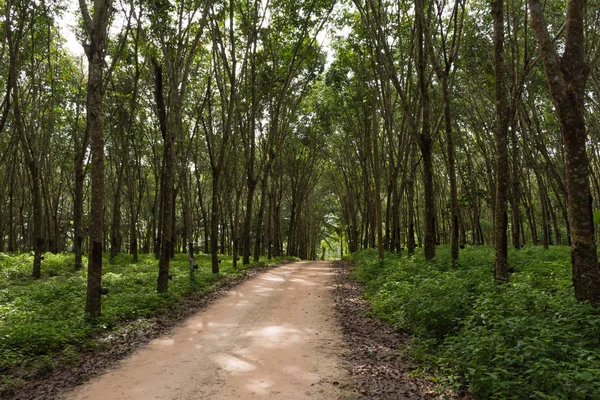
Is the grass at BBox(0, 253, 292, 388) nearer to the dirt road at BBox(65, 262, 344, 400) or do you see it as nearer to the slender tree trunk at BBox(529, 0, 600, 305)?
the dirt road at BBox(65, 262, 344, 400)

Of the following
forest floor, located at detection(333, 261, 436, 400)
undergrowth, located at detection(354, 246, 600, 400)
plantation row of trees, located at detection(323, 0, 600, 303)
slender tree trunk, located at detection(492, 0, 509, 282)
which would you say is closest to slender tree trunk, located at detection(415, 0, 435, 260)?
plantation row of trees, located at detection(323, 0, 600, 303)

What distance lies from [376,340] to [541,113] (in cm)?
1988

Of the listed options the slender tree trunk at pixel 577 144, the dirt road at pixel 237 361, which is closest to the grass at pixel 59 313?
the dirt road at pixel 237 361

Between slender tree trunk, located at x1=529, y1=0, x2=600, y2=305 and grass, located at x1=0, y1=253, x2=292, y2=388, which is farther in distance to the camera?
grass, located at x1=0, y1=253, x2=292, y2=388

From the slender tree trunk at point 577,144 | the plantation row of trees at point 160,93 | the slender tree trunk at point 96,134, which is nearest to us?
the slender tree trunk at point 577,144

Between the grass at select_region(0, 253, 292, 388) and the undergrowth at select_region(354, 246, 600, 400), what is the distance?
6.13 m

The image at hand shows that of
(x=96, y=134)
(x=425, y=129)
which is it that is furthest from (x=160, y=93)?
(x=425, y=129)

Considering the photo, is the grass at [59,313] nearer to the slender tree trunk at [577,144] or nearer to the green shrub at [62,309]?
the green shrub at [62,309]

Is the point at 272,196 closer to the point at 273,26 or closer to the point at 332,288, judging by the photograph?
the point at 273,26

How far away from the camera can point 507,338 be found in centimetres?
502

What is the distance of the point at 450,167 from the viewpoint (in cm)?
1257

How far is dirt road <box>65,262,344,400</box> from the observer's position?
5102 millimetres

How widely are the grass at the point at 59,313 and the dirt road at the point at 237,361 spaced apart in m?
1.21

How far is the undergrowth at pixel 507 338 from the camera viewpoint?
3922 mm
